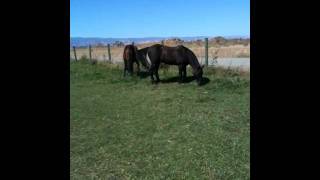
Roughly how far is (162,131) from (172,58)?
23.8ft

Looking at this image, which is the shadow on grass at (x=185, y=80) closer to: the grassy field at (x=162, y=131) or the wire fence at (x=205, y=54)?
the grassy field at (x=162, y=131)

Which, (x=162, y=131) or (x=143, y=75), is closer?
(x=162, y=131)

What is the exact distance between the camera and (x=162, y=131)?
21.8 ft

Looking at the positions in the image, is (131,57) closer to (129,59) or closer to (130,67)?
(129,59)

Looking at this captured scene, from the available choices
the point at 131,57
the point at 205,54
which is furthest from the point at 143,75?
the point at 205,54

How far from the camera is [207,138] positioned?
607 centimetres

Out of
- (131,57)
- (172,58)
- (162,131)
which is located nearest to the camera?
(162,131)

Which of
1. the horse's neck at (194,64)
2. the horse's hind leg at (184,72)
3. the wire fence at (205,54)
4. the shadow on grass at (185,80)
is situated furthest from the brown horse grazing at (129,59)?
the horse's neck at (194,64)
